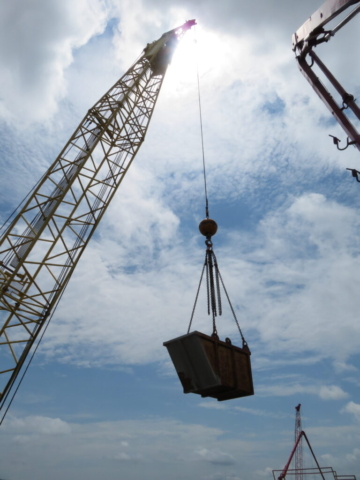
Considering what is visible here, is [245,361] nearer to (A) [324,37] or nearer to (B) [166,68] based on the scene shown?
(A) [324,37]

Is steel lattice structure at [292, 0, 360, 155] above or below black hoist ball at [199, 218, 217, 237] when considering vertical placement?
above

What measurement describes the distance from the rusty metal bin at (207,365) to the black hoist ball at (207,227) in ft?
12.5

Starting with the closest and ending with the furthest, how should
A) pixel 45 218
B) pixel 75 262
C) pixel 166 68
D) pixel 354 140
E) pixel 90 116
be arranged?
pixel 354 140
pixel 45 218
pixel 75 262
pixel 90 116
pixel 166 68

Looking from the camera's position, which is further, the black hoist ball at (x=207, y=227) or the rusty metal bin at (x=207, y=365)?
the black hoist ball at (x=207, y=227)

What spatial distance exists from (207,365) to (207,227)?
490cm

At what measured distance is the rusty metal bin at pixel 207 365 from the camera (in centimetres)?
1051

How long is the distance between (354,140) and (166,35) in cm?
1809

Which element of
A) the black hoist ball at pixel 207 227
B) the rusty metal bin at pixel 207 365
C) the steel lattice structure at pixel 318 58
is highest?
the steel lattice structure at pixel 318 58

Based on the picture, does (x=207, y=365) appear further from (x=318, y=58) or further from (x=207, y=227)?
(x=318, y=58)

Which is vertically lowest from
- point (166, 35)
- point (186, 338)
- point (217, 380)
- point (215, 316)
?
point (217, 380)

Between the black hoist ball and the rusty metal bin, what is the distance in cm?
380

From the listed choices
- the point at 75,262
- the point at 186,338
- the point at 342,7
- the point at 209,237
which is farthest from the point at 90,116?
the point at 186,338

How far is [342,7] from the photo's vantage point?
40.1 ft

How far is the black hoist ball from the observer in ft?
44.9
